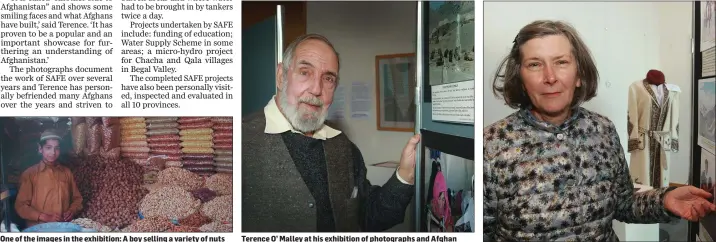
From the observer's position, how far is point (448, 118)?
192 centimetres

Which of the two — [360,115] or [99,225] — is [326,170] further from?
[99,225]

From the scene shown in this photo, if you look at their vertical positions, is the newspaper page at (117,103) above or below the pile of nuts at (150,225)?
above

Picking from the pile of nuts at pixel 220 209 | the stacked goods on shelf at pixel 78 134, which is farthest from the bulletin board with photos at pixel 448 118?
the stacked goods on shelf at pixel 78 134

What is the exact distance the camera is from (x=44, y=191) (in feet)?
6.40

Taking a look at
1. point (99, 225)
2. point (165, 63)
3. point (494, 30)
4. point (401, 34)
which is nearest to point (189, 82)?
point (165, 63)

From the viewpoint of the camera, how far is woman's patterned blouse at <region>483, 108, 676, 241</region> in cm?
188

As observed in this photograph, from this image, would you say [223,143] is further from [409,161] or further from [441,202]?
[441,202]

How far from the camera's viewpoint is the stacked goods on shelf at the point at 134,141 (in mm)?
1928

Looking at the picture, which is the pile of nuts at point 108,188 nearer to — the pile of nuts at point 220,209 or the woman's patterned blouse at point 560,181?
the pile of nuts at point 220,209

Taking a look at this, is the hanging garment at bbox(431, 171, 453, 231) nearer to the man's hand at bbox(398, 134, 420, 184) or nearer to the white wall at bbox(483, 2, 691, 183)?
the man's hand at bbox(398, 134, 420, 184)

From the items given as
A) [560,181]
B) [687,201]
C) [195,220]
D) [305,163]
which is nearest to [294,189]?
[305,163]

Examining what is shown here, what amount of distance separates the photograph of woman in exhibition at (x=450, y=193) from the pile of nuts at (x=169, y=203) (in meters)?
0.85

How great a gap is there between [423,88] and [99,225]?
1.28 m

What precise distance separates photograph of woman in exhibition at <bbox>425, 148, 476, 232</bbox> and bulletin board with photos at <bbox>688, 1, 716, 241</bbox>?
0.80 m
